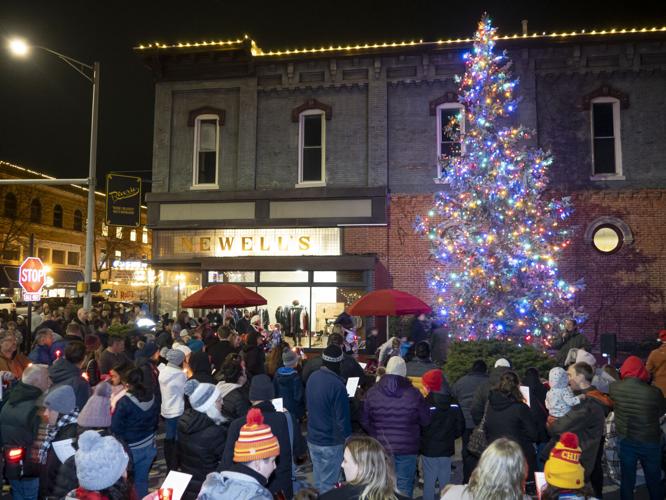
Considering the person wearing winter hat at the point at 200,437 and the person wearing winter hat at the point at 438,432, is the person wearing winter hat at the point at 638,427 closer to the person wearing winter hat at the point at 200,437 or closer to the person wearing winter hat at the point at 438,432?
the person wearing winter hat at the point at 438,432

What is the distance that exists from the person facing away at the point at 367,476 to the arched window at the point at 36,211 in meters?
54.1

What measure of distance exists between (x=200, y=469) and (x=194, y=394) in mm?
702

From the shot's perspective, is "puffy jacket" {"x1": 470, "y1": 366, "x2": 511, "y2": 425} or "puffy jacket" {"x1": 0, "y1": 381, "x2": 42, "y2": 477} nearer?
"puffy jacket" {"x1": 0, "y1": 381, "x2": 42, "y2": 477}

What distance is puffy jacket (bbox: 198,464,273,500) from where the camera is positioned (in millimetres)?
3518

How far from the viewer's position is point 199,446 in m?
5.30

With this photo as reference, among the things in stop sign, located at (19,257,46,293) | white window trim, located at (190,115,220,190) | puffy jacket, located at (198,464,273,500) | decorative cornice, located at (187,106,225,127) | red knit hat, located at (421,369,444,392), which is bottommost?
puffy jacket, located at (198,464,273,500)

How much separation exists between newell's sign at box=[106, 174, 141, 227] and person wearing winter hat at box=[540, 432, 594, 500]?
646 inches

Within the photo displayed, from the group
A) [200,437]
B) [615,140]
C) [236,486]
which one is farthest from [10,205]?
[236,486]

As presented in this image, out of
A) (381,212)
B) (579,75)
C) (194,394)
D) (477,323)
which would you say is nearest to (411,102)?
(381,212)

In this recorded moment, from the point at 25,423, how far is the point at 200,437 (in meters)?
2.04

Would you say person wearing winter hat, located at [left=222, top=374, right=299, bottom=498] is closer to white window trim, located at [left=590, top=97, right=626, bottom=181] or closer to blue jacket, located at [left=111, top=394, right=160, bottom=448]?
blue jacket, located at [left=111, top=394, right=160, bottom=448]

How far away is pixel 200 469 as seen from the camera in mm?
5309

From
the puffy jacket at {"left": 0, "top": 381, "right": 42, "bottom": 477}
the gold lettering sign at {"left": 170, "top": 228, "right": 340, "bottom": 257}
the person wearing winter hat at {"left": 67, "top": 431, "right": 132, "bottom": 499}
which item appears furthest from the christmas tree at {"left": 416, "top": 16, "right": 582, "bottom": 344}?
the person wearing winter hat at {"left": 67, "top": 431, "right": 132, "bottom": 499}

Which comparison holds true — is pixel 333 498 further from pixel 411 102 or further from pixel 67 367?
pixel 411 102
